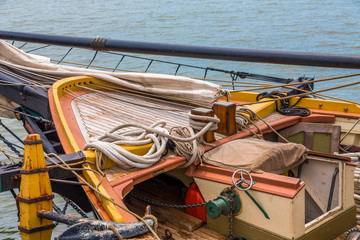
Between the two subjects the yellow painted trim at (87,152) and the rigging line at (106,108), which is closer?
the yellow painted trim at (87,152)

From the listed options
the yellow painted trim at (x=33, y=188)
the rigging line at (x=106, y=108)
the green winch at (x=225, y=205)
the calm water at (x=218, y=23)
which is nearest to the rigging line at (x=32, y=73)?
the rigging line at (x=106, y=108)

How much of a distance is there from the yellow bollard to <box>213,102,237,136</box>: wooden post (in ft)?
6.29

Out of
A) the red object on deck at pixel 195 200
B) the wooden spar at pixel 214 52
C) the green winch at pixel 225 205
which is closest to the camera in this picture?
the wooden spar at pixel 214 52

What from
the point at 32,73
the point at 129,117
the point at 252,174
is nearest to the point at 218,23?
the point at 32,73

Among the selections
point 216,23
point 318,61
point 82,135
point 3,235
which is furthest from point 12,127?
point 216,23

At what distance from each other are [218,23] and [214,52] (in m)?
19.3

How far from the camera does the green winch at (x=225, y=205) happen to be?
3.91m

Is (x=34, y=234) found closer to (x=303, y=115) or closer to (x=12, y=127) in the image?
(x=303, y=115)

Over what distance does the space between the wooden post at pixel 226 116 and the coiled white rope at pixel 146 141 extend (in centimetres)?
35

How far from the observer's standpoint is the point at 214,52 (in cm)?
460

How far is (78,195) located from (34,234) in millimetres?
678

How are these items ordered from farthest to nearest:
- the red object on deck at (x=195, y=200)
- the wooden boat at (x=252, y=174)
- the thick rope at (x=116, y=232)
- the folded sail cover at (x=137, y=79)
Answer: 1. the folded sail cover at (x=137, y=79)
2. the red object on deck at (x=195, y=200)
3. the wooden boat at (x=252, y=174)
4. the thick rope at (x=116, y=232)

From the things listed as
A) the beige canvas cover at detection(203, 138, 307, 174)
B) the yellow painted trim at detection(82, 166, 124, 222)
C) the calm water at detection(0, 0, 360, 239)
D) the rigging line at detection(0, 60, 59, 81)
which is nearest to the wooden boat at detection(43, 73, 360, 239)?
the yellow painted trim at detection(82, 166, 124, 222)

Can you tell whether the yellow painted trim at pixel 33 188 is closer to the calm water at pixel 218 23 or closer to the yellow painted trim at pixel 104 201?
the yellow painted trim at pixel 104 201
